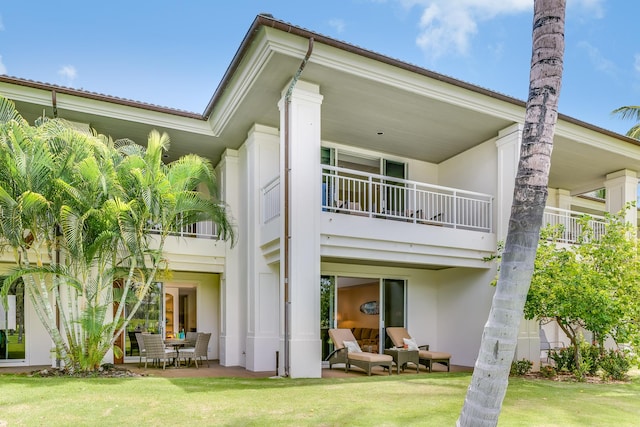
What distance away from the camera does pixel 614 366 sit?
36.1 feet

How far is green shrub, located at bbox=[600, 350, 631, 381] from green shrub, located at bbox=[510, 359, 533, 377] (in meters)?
1.55

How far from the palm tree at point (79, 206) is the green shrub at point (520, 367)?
25.6ft

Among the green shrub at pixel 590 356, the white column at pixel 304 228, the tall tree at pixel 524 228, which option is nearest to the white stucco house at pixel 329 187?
the white column at pixel 304 228

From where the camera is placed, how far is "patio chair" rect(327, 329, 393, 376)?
1098 centimetres

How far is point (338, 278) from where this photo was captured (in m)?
13.6

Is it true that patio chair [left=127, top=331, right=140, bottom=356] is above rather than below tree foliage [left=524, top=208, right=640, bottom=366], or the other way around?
below

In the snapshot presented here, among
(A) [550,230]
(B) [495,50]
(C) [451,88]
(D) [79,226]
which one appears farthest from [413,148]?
(B) [495,50]

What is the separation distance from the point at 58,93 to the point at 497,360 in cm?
1030

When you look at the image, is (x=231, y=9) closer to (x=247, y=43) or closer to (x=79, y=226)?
(x=247, y=43)

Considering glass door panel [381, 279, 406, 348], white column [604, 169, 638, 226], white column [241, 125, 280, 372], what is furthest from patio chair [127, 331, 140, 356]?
white column [604, 169, 638, 226]

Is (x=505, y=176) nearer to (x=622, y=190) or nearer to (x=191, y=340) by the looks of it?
(x=622, y=190)

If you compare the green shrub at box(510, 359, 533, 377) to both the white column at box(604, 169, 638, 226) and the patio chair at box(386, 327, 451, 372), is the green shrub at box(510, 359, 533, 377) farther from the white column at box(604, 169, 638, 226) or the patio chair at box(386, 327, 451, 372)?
the white column at box(604, 169, 638, 226)

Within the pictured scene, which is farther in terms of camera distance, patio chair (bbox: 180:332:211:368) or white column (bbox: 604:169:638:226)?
white column (bbox: 604:169:638:226)

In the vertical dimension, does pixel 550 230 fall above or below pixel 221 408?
above
